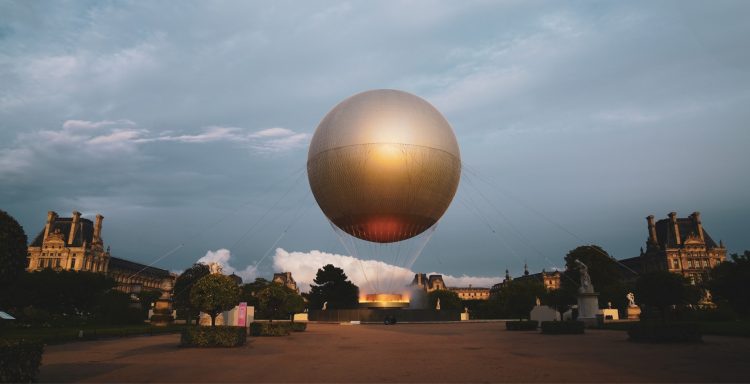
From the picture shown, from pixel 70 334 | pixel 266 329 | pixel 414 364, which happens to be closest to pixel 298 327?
pixel 266 329

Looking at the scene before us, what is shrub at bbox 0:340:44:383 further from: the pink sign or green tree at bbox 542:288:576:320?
green tree at bbox 542:288:576:320

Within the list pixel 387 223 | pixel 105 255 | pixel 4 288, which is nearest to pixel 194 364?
pixel 4 288

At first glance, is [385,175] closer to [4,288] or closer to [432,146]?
[432,146]

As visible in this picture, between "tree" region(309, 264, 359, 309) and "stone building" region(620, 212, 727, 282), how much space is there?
76.2 meters

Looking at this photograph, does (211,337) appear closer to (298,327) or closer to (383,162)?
(383,162)

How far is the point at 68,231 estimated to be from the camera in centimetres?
12312

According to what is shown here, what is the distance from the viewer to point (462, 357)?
54.3 feet

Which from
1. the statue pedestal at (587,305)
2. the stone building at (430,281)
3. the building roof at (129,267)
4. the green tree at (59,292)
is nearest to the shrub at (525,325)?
the statue pedestal at (587,305)

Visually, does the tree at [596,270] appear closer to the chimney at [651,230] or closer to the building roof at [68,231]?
the chimney at [651,230]

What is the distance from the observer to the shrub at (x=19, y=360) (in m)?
9.54

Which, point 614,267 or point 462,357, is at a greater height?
point 614,267

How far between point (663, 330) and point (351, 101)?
24683 millimetres

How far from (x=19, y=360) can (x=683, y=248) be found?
5533 inches

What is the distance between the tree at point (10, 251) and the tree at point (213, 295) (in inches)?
488
